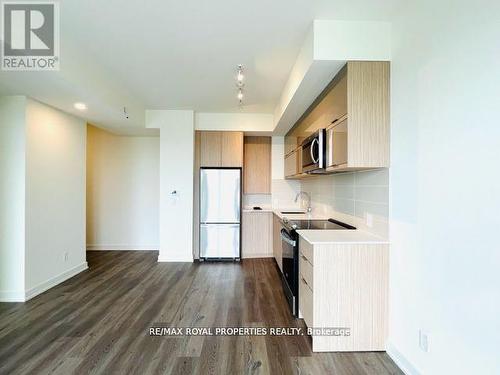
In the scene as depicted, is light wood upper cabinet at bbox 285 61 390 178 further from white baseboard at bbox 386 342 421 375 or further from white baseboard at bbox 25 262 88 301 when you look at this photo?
white baseboard at bbox 25 262 88 301

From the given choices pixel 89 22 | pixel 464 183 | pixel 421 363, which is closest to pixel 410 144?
pixel 464 183

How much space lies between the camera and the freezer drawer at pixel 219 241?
15.3 ft

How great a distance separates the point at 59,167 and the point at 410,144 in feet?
13.5

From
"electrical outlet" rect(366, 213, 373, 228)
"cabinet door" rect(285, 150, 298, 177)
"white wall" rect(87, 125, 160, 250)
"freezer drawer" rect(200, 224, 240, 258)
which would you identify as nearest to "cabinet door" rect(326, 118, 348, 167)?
"electrical outlet" rect(366, 213, 373, 228)

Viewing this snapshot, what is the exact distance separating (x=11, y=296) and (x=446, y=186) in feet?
14.2

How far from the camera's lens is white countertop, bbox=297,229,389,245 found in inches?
82.2

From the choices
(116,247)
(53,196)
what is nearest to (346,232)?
(53,196)

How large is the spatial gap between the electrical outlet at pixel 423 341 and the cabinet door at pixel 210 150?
3.70 m

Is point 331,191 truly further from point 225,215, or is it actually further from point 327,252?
point 225,215

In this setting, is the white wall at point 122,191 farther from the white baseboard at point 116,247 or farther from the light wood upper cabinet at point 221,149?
the light wood upper cabinet at point 221,149

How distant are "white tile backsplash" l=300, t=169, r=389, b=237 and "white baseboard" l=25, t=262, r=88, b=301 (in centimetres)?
373

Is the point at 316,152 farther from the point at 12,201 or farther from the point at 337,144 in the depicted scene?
Result: the point at 12,201

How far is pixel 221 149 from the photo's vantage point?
476cm

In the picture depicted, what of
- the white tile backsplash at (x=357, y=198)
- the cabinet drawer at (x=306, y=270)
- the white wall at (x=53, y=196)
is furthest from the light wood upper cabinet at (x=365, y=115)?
the white wall at (x=53, y=196)
